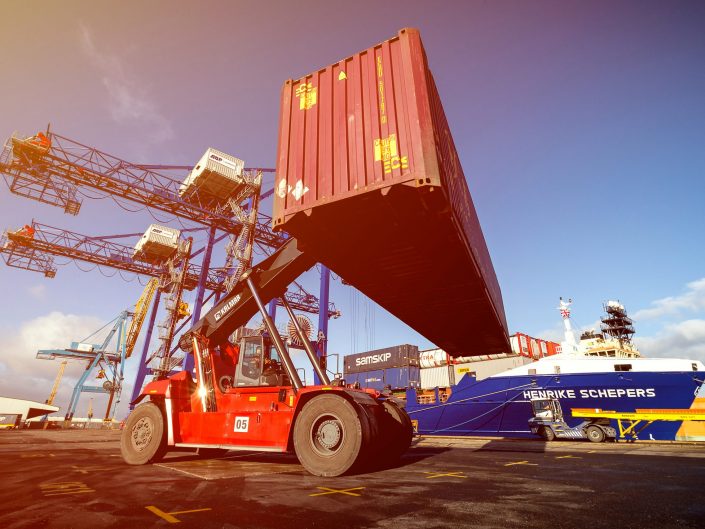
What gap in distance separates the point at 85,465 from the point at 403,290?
330 inches

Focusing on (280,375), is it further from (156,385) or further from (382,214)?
(382,214)

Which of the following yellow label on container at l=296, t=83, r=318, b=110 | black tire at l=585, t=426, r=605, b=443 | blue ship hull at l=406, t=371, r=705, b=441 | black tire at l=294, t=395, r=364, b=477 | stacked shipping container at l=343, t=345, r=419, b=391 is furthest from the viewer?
stacked shipping container at l=343, t=345, r=419, b=391

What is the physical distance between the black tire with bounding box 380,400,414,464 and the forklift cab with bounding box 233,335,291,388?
91.9 inches

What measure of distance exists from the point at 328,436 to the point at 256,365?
258 centimetres

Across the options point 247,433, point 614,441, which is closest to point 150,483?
point 247,433

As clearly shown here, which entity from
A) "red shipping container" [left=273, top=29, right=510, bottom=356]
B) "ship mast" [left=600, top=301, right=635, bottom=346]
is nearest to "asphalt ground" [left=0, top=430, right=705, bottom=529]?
A: "red shipping container" [left=273, top=29, right=510, bottom=356]

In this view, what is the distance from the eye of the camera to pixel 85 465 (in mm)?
7480

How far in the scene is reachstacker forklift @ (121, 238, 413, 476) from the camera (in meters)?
6.17

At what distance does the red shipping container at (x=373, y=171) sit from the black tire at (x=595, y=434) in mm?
10477

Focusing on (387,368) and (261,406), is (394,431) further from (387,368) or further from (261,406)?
(387,368)

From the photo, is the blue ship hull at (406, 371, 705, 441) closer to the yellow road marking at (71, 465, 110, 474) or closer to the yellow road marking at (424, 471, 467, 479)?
the yellow road marking at (424, 471, 467, 479)

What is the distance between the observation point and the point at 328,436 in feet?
20.3

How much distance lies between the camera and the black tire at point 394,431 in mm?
7594

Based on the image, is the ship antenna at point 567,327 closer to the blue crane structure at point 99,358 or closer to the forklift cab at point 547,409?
the forklift cab at point 547,409
